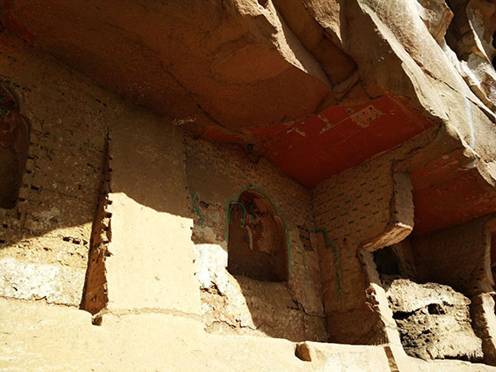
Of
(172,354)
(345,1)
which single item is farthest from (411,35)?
(172,354)

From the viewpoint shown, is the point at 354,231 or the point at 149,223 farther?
the point at 354,231

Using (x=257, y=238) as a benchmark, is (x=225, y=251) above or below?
below

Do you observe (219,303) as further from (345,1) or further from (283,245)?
(345,1)

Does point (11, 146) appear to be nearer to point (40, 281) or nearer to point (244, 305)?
point (40, 281)

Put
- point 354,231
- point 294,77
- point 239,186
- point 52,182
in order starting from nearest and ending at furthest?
point 52,182 → point 294,77 → point 239,186 → point 354,231

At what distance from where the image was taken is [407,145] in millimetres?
6012

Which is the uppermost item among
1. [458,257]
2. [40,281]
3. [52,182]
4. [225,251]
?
[458,257]

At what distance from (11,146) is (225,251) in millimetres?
2455

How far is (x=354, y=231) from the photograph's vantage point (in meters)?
6.21

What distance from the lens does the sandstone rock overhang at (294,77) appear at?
409cm

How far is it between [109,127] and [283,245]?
2841 millimetres

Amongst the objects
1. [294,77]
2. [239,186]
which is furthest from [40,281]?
[294,77]

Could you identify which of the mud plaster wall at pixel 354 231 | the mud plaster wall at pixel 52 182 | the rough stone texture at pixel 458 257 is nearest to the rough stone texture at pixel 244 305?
the mud plaster wall at pixel 354 231

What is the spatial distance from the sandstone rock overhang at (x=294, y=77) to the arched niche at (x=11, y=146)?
0.65 meters
